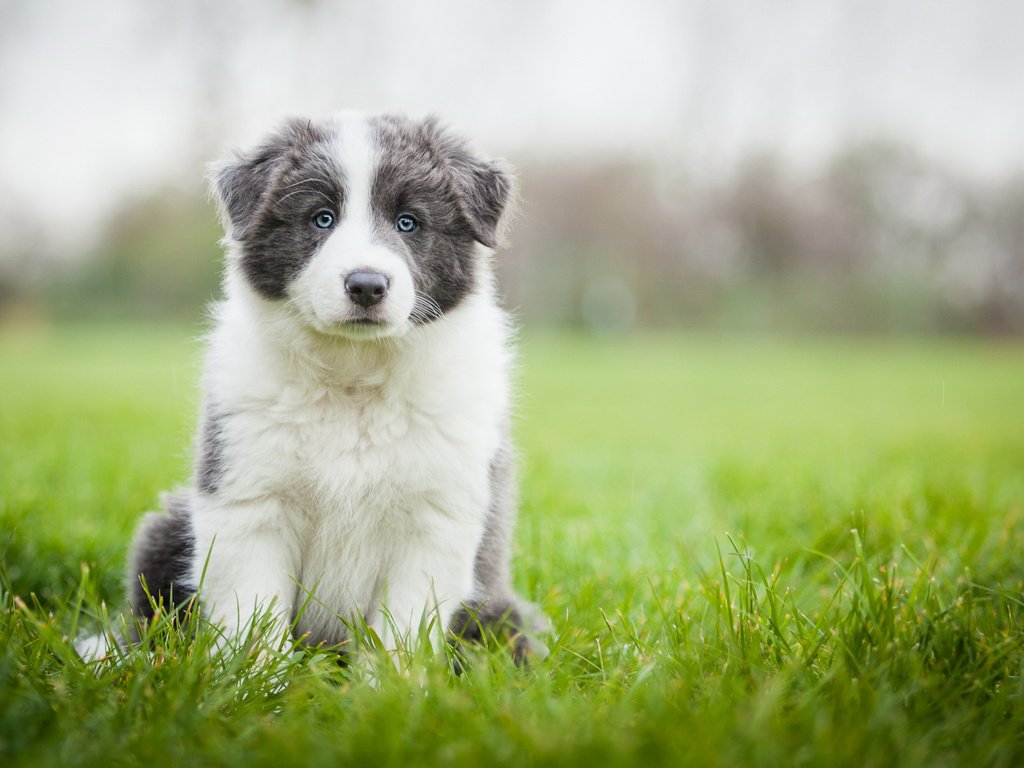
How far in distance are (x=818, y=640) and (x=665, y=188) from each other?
91.3ft

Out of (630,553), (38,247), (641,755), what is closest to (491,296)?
(630,553)

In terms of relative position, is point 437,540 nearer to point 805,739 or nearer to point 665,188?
point 805,739

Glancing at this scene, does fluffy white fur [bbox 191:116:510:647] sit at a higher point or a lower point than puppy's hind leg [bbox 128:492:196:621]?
higher

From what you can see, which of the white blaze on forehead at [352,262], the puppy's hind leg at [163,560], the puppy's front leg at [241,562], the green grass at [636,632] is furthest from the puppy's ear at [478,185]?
the puppy's hind leg at [163,560]

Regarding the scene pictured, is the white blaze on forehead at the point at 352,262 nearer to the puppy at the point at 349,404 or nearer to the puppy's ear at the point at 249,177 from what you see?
the puppy at the point at 349,404

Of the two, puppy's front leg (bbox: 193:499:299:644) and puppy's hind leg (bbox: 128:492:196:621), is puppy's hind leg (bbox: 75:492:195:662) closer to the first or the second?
puppy's hind leg (bbox: 128:492:196:621)

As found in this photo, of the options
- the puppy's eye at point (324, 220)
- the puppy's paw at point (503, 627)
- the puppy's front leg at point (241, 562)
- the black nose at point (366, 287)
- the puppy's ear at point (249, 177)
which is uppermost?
the puppy's ear at point (249, 177)

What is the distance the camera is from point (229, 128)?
1431cm

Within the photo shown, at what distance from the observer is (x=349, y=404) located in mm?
2609

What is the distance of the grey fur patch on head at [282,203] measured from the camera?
2.58 m

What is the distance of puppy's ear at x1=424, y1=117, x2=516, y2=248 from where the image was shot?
276 centimetres

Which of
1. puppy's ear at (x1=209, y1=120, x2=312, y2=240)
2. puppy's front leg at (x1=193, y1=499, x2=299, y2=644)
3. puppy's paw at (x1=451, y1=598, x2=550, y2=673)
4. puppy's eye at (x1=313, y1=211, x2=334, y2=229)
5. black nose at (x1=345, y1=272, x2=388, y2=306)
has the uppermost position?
puppy's ear at (x1=209, y1=120, x2=312, y2=240)

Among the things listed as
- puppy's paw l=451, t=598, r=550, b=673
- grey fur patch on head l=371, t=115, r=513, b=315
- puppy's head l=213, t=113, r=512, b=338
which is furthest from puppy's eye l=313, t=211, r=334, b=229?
puppy's paw l=451, t=598, r=550, b=673

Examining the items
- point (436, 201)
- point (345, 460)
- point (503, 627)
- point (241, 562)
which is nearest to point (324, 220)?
point (436, 201)
